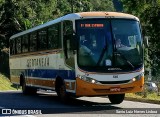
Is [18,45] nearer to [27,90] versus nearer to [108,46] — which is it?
[27,90]

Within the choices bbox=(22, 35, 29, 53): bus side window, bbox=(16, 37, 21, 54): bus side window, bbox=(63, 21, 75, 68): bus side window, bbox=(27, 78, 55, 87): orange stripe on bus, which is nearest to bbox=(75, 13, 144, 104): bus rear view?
bbox=(63, 21, 75, 68): bus side window

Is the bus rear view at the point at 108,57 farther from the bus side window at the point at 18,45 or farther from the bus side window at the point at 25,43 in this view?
the bus side window at the point at 18,45

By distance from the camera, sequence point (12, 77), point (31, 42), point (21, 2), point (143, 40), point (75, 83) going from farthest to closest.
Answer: point (21, 2)
point (12, 77)
point (31, 42)
point (143, 40)
point (75, 83)

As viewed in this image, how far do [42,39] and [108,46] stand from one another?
544 centimetres

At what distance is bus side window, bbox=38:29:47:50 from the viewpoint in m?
20.7

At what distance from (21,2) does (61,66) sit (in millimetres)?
40950

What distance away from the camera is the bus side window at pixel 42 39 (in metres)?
20.7

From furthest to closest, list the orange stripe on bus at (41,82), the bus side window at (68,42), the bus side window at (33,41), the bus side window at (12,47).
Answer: the bus side window at (12,47)
the bus side window at (33,41)
the orange stripe on bus at (41,82)
the bus side window at (68,42)

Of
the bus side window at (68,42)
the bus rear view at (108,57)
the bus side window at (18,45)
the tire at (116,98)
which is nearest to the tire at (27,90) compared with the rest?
the bus side window at (18,45)

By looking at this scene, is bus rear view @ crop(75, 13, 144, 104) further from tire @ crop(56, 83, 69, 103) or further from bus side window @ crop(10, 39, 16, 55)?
bus side window @ crop(10, 39, 16, 55)

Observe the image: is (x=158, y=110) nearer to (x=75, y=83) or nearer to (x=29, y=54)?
(x=75, y=83)

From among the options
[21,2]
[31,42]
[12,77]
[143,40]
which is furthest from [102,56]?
[21,2]

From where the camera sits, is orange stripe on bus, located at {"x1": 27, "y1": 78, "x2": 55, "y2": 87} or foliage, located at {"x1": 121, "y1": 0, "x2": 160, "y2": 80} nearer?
orange stripe on bus, located at {"x1": 27, "y1": 78, "x2": 55, "y2": 87}

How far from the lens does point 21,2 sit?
58062 millimetres
